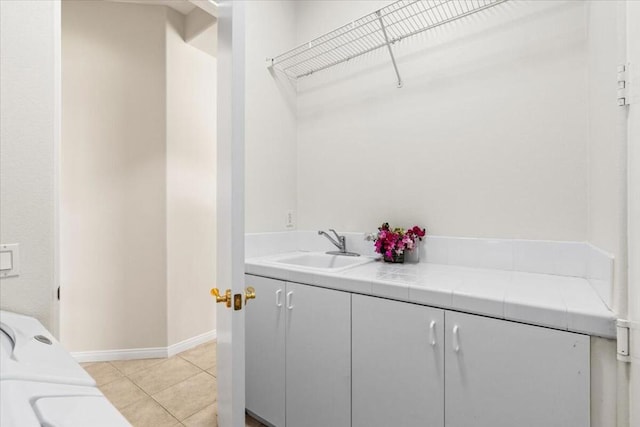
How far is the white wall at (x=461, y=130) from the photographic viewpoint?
1389mm

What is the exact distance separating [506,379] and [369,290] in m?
0.53

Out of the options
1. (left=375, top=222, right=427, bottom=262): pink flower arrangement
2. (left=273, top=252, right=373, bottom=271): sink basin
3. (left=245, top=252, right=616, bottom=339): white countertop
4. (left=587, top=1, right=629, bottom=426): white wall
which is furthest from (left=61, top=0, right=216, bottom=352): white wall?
(left=587, top=1, right=629, bottom=426): white wall

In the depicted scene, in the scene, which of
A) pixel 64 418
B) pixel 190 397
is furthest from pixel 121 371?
pixel 64 418

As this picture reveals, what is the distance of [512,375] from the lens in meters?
0.98

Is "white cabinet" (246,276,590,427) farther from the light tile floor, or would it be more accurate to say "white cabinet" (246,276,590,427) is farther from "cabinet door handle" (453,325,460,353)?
the light tile floor

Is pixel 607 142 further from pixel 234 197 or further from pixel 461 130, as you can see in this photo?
pixel 234 197

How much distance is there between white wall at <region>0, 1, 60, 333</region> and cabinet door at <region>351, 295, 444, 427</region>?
1.18m

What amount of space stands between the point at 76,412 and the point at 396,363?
1.02m

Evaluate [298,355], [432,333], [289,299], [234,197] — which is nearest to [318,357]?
[298,355]

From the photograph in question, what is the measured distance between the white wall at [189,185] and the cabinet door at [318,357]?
1493 mm

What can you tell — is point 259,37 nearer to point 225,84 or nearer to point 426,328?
point 225,84

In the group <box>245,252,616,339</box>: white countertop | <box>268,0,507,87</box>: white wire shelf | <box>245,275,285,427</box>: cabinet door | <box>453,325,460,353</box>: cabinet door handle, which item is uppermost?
<box>268,0,507,87</box>: white wire shelf

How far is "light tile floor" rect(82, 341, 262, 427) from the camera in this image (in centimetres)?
177

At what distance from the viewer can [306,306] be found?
1.48 m
